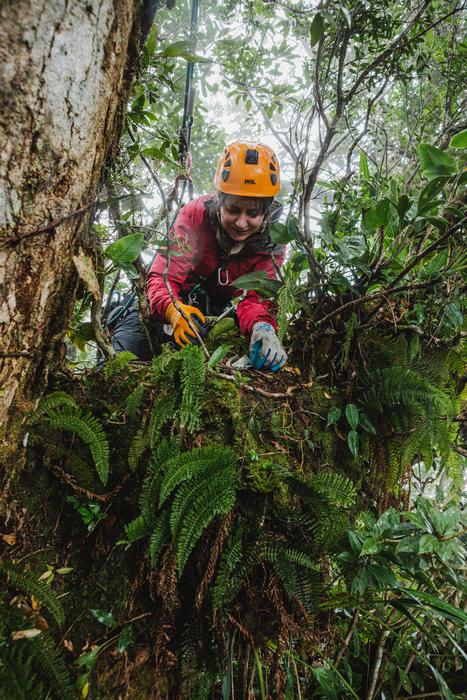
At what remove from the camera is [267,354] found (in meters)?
2.70

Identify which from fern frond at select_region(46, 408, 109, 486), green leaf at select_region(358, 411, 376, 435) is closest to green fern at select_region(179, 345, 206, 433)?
fern frond at select_region(46, 408, 109, 486)

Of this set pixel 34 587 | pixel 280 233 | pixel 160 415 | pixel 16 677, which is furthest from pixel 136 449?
pixel 280 233

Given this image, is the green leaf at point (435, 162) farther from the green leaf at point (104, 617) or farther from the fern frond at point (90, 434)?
the green leaf at point (104, 617)

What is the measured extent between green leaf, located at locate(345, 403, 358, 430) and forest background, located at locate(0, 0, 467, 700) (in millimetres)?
→ 18

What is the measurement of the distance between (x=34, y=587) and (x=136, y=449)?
2.27ft

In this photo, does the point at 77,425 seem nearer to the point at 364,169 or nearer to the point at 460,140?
the point at 460,140

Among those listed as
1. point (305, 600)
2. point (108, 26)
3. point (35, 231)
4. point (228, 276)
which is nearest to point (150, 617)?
point (305, 600)

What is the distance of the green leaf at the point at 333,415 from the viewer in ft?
7.95

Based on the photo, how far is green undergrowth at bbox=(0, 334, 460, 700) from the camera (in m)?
1.71

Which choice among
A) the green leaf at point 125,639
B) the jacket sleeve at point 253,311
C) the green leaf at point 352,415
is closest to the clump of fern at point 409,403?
the green leaf at point 352,415

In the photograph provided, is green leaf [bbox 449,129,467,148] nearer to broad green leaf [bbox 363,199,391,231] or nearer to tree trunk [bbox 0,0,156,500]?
broad green leaf [bbox 363,199,391,231]

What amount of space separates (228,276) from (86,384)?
2.11m

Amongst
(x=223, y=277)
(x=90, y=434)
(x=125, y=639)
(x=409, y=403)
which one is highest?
(x=223, y=277)

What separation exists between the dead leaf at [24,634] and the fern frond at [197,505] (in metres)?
0.58
